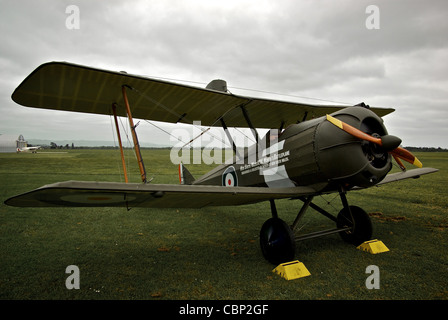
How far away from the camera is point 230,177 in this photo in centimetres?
555

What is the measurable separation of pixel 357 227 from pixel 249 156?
237 centimetres

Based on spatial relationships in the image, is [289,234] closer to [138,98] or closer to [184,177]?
[138,98]

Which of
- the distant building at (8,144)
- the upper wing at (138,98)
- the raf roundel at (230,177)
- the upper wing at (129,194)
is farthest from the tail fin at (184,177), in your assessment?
the distant building at (8,144)

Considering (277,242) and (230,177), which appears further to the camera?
(230,177)

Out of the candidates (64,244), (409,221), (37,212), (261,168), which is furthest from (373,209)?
(37,212)

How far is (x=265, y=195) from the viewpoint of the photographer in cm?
363

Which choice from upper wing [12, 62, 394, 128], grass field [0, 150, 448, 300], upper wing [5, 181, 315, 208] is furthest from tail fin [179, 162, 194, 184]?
upper wing [5, 181, 315, 208]

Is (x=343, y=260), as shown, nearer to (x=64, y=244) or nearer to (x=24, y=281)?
(x=24, y=281)

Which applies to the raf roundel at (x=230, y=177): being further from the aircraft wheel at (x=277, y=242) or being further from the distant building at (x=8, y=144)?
the distant building at (x=8, y=144)

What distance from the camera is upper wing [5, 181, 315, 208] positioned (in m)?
2.48

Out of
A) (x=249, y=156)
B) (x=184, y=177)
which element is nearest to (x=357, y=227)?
(x=249, y=156)

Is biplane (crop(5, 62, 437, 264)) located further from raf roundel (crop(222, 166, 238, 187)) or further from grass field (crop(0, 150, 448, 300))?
grass field (crop(0, 150, 448, 300))

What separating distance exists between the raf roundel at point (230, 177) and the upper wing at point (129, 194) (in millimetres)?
1585
